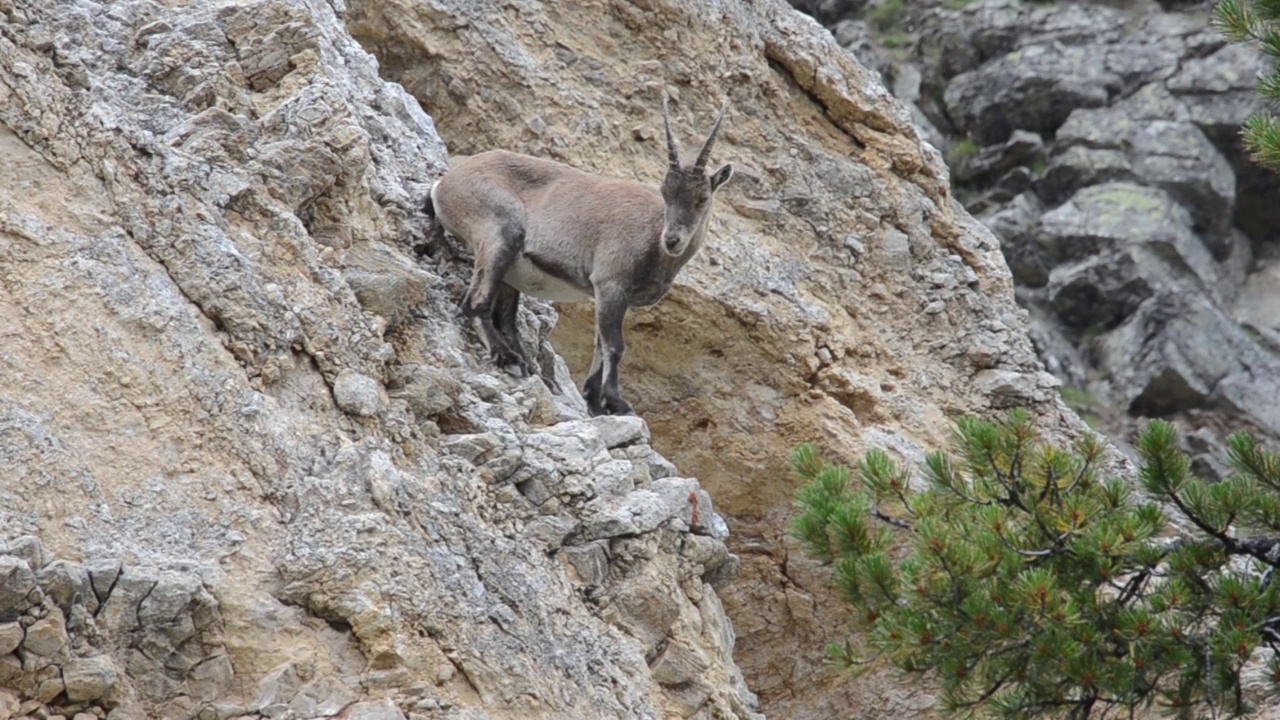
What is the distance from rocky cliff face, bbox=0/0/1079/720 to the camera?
6699mm

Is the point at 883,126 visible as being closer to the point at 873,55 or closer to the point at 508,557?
the point at 508,557

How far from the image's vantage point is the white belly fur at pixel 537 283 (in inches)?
394

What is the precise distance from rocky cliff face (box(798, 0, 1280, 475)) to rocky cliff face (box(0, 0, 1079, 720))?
836 centimetres

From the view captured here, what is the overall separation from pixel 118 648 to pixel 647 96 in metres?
7.83

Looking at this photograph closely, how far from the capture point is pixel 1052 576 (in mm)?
6414

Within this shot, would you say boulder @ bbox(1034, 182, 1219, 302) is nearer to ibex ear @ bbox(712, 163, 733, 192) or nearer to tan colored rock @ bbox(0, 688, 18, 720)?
ibex ear @ bbox(712, 163, 733, 192)

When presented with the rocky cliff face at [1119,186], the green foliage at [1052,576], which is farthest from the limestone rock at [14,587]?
the rocky cliff face at [1119,186]

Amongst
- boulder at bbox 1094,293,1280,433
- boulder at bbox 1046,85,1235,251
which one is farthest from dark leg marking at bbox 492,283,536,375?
boulder at bbox 1046,85,1235,251

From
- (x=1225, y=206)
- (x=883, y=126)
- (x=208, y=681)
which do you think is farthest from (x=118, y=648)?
(x=1225, y=206)

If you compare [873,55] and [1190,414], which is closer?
[1190,414]

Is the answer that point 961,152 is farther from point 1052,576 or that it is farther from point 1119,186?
point 1052,576

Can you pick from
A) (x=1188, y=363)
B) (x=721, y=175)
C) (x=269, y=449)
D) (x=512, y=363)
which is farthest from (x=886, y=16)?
(x=269, y=449)

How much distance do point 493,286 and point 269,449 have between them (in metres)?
2.48

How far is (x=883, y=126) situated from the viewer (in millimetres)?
13797
